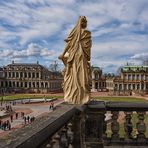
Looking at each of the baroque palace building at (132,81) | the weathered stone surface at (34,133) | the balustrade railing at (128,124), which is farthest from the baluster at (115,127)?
the baroque palace building at (132,81)

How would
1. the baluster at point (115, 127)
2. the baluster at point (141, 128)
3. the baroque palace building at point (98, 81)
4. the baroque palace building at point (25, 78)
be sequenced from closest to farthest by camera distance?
1. the baluster at point (141, 128)
2. the baluster at point (115, 127)
3. the baroque palace building at point (25, 78)
4. the baroque palace building at point (98, 81)

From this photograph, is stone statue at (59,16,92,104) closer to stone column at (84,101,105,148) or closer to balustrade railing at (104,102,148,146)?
stone column at (84,101,105,148)

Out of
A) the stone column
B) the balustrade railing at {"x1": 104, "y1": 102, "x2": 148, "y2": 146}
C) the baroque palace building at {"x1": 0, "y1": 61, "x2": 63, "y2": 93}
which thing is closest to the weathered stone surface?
the stone column

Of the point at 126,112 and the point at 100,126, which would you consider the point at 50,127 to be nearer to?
the point at 100,126

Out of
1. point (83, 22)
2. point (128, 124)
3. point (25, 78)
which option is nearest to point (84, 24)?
point (83, 22)

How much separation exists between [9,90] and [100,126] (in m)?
133

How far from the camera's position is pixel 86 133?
6668mm

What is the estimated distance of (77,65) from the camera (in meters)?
6.77

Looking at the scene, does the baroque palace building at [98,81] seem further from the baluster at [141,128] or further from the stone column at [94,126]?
the stone column at [94,126]

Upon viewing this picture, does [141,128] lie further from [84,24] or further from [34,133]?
[34,133]

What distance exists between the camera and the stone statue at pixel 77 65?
21.7 feet

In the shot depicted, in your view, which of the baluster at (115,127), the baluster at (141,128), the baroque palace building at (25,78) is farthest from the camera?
the baroque palace building at (25,78)

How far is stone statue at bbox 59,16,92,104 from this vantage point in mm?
6613

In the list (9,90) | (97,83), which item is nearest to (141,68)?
(97,83)
